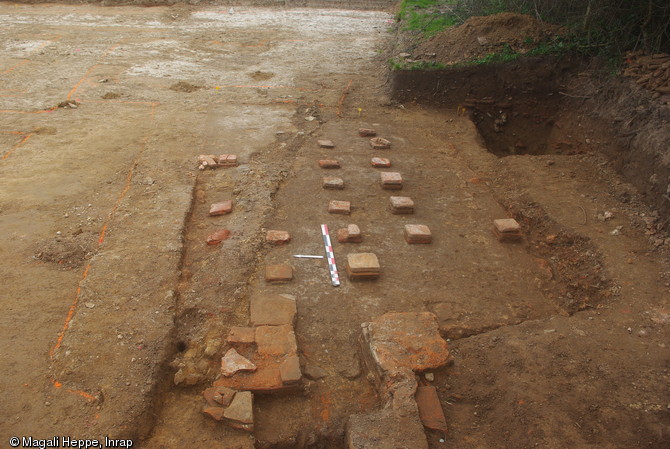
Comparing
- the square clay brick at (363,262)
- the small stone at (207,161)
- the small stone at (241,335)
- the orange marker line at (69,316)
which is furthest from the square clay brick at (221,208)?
the small stone at (241,335)

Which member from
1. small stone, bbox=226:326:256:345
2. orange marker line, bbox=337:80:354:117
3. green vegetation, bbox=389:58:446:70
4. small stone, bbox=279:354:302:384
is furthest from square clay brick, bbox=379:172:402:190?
green vegetation, bbox=389:58:446:70

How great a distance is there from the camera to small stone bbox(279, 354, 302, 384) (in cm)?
288

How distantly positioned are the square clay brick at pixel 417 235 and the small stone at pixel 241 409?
2299 millimetres

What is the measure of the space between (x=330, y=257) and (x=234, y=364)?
1.48 meters

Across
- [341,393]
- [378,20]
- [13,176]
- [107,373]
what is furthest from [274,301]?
[378,20]

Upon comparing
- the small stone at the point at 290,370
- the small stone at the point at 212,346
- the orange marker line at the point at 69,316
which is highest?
the small stone at the point at 290,370

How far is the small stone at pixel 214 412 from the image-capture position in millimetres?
2688

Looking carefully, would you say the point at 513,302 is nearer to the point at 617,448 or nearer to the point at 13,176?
the point at 617,448

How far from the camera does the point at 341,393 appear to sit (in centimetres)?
298

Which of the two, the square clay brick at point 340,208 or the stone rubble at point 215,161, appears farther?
the stone rubble at point 215,161

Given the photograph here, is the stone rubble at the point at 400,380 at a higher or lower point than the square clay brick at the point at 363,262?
lower

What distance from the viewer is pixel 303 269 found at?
3.99 meters

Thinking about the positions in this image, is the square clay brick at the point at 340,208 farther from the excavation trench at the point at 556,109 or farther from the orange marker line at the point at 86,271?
the excavation trench at the point at 556,109

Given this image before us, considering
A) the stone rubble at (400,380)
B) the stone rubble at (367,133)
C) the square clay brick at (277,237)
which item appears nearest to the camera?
the stone rubble at (400,380)
